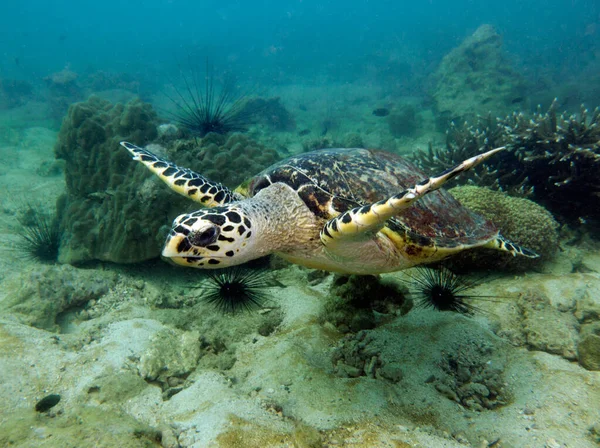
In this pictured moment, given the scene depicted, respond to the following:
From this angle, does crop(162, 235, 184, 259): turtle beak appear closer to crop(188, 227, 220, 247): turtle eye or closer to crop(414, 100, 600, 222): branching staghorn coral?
crop(188, 227, 220, 247): turtle eye

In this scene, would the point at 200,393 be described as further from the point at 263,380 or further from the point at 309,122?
the point at 309,122

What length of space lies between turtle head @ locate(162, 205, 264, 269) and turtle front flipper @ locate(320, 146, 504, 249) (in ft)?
2.13

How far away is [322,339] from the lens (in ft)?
10.4

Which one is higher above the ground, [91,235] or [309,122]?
[309,122]

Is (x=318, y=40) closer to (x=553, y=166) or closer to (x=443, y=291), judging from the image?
(x=553, y=166)

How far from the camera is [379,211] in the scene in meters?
1.97

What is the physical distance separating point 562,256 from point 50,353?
6390 millimetres

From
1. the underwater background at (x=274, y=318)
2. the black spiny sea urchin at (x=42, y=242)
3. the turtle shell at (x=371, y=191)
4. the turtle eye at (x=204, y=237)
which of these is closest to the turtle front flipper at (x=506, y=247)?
the turtle shell at (x=371, y=191)

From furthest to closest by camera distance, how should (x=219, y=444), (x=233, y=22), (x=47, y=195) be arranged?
(x=233, y=22)
(x=47, y=195)
(x=219, y=444)

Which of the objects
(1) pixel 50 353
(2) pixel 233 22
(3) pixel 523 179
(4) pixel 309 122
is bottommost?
(1) pixel 50 353

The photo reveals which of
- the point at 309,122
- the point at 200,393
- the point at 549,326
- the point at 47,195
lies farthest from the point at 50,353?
the point at 309,122

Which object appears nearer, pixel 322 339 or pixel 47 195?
pixel 322 339

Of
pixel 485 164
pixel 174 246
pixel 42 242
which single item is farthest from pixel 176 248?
pixel 485 164

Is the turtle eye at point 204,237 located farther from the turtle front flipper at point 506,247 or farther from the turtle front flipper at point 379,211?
the turtle front flipper at point 506,247
